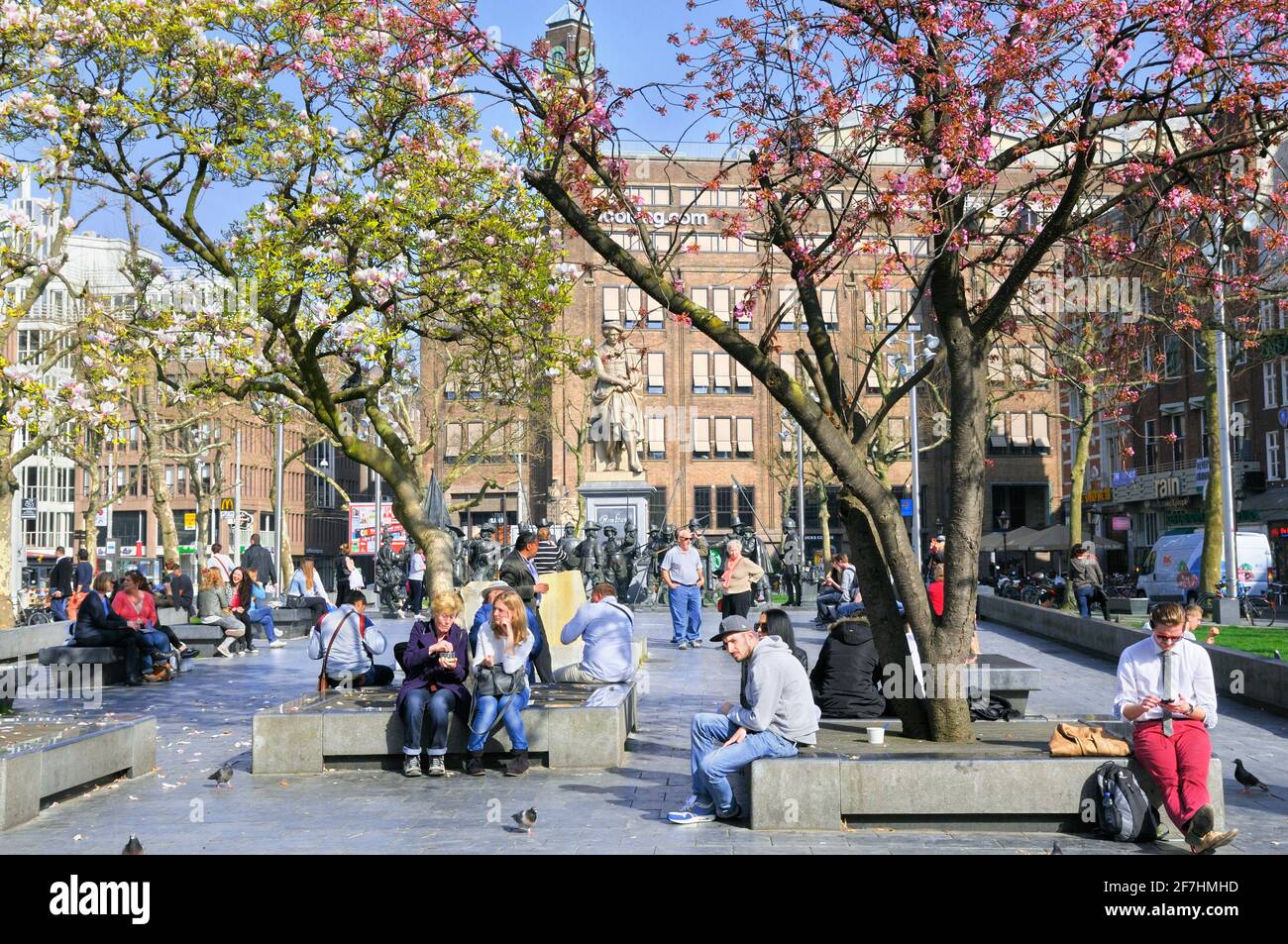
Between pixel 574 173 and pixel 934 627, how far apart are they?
4.58m

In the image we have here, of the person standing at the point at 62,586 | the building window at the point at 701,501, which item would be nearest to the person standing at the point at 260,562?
the person standing at the point at 62,586

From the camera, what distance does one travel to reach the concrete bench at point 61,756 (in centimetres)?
912

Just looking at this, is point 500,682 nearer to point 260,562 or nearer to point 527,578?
point 527,578

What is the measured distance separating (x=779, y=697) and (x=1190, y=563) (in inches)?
1065

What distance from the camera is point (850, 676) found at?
11094mm

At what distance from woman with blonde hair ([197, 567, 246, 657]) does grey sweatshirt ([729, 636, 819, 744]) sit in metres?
15.3

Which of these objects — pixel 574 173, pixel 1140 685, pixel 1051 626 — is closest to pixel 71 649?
pixel 574 173

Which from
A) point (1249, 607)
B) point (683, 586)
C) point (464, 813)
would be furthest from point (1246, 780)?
point (1249, 607)

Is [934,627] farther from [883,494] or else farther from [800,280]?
[800,280]

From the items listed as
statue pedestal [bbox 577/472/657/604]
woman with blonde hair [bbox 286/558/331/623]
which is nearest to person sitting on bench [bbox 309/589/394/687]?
woman with blonde hair [bbox 286/558/331/623]

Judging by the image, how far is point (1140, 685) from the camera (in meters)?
8.67

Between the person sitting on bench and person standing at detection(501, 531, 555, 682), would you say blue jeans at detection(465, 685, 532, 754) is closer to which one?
the person sitting on bench

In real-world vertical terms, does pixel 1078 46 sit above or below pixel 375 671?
above

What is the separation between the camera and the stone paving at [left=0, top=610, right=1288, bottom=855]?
8203 mm
